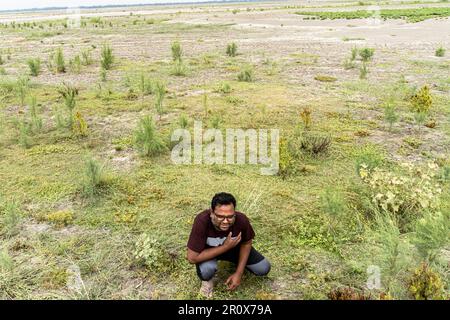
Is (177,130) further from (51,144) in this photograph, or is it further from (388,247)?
(388,247)

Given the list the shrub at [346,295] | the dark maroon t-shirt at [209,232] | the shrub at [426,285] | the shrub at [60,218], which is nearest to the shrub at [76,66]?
the shrub at [60,218]

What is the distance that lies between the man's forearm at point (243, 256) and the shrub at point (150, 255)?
92cm

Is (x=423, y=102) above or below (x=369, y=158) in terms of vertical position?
above

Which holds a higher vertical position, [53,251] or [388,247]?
[388,247]

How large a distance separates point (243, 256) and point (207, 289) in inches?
19.3

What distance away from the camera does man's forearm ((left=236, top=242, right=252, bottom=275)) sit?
404 centimetres

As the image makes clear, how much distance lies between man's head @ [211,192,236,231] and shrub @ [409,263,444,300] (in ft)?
5.82

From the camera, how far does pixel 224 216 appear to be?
3.72 meters

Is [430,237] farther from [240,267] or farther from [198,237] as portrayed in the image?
[198,237]

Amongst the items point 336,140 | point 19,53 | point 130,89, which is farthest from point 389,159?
point 19,53

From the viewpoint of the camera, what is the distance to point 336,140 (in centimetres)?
793

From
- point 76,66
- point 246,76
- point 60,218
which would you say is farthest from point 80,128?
point 76,66

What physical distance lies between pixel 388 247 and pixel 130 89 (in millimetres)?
9225

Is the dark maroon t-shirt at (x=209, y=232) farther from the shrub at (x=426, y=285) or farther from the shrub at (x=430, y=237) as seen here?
the shrub at (x=430, y=237)
